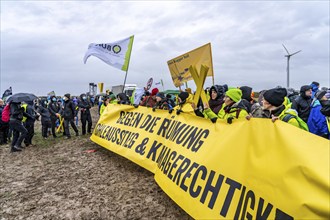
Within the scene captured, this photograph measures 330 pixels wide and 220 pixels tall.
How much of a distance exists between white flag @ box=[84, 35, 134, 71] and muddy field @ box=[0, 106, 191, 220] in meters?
3.75

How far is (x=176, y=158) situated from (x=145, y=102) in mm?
6345

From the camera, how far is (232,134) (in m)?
3.40

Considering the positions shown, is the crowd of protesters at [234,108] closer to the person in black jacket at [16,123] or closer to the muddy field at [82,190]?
the person in black jacket at [16,123]

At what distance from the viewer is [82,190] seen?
17.3 feet

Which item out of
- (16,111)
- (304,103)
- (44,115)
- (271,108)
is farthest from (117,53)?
(271,108)

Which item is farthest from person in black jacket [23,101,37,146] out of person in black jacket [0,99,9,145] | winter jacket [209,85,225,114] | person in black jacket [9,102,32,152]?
winter jacket [209,85,225,114]

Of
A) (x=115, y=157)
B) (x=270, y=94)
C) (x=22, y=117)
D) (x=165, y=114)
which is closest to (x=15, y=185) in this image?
(x=115, y=157)

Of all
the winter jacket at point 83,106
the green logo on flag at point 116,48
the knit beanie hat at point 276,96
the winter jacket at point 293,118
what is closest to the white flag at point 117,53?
the green logo on flag at point 116,48

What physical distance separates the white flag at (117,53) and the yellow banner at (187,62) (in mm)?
1655

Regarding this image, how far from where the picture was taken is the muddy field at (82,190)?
4.30 m

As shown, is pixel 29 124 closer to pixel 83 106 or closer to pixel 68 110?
pixel 68 110

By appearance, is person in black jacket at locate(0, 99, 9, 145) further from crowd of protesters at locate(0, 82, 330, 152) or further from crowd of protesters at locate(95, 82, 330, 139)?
crowd of protesters at locate(95, 82, 330, 139)

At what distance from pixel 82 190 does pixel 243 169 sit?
11.3 ft

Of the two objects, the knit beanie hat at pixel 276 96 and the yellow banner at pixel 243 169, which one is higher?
the knit beanie hat at pixel 276 96
